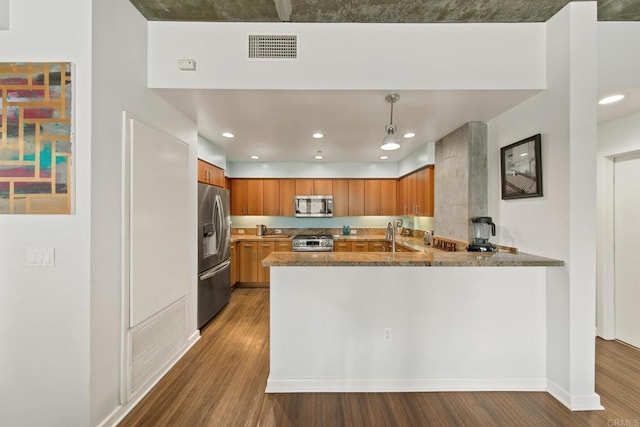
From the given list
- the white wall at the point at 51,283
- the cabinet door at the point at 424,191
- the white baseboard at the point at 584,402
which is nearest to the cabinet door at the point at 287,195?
the cabinet door at the point at 424,191

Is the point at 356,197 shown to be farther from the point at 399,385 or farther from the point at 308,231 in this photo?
the point at 399,385

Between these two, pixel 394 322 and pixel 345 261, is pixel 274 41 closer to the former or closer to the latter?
pixel 345 261

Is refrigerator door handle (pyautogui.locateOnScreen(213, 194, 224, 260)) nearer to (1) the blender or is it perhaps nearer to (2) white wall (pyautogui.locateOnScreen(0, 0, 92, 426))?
(2) white wall (pyautogui.locateOnScreen(0, 0, 92, 426))

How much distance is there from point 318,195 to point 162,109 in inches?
140

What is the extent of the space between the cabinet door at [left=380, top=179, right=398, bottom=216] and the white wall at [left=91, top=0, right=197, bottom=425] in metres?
4.53

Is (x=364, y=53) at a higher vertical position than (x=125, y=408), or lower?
higher

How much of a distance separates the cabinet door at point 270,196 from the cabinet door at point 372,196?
1883 mm

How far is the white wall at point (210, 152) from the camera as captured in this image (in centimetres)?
353

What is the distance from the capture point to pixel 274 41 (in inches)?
84.0

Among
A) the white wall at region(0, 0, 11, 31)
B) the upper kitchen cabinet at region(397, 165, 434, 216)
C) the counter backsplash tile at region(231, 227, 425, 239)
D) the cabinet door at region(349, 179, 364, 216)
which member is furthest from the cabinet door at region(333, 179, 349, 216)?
the white wall at region(0, 0, 11, 31)

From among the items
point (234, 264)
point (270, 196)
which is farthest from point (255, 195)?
point (234, 264)

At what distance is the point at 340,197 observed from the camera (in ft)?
18.5

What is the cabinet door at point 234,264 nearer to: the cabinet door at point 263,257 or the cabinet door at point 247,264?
the cabinet door at point 247,264

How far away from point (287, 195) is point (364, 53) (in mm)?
3731
